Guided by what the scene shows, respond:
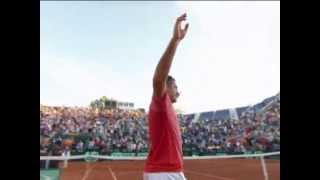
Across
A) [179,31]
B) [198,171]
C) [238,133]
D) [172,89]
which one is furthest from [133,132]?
[179,31]

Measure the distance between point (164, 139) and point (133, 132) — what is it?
825 inches

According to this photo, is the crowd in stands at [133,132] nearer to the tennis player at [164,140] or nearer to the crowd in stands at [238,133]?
the crowd in stands at [238,133]

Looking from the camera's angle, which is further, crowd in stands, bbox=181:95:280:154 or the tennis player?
crowd in stands, bbox=181:95:280:154

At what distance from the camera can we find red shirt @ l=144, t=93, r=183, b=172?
3389 mm

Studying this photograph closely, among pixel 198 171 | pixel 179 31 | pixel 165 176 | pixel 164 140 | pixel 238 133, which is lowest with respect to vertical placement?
pixel 198 171

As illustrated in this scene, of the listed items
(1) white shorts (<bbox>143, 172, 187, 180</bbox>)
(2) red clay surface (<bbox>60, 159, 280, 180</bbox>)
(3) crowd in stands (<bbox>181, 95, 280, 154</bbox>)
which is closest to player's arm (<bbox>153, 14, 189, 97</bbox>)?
(1) white shorts (<bbox>143, 172, 187, 180</bbox>)

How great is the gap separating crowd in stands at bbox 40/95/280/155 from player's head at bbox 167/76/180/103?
16.8 m

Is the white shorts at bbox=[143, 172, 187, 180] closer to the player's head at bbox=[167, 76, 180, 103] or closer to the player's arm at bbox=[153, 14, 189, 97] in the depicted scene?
the player's head at bbox=[167, 76, 180, 103]

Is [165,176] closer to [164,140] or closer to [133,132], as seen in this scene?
[164,140]

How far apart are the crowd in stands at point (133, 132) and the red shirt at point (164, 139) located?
1688 centimetres

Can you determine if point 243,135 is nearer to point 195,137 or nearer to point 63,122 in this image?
point 195,137

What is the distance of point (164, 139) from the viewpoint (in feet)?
11.2
